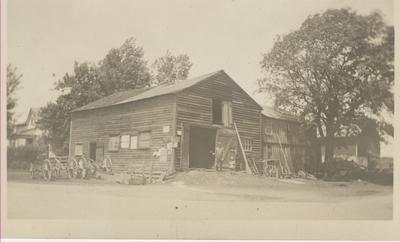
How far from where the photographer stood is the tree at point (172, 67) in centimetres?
1338

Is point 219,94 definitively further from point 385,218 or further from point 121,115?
point 385,218

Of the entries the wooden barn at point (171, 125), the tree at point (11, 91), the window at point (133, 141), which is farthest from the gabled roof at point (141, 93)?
the tree at point (11, 91)

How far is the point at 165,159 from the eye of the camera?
13.9 m

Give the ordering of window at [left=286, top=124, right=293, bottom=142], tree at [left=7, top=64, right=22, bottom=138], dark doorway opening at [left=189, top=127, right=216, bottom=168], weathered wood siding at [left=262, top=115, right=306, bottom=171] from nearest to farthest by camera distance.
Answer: tree at [left=7, top=64, right=22, bottom=138]
weathered wood siding at [left=262, top=115, right=306, bottom=171]
dark doorway opening at [left=189, top=127, right=216, bottom=168]
window at [left=286, top=124, right=293, bottom=142]

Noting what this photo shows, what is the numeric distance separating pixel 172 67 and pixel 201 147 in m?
2.55

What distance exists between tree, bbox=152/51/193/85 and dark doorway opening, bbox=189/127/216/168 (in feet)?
5.48

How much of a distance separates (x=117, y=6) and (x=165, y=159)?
14.8 feet

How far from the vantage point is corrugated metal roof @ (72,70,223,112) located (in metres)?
14.4

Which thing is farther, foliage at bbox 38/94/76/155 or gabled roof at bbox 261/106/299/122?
gabled roof at bbox 261/106/299/122

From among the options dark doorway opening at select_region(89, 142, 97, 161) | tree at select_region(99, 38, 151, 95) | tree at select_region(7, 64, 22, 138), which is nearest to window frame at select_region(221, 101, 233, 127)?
tree at select_region(99, 38, 151, 95)

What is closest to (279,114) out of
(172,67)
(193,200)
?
(172,67)

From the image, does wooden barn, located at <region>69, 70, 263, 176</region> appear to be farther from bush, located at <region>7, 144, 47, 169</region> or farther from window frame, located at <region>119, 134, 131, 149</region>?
bush, located at <region>7, 144, 47, 169</region>

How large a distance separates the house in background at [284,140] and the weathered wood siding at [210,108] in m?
0.31

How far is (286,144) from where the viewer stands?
1414 centimetres
